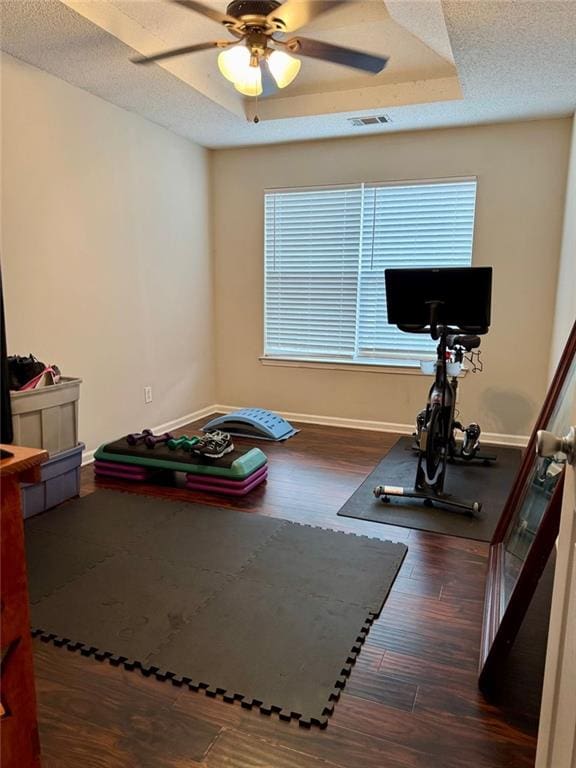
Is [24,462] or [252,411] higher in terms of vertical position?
[24,462]

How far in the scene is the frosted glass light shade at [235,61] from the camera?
253 centimetres

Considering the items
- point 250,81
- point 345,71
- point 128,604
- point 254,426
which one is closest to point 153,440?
point 254,426

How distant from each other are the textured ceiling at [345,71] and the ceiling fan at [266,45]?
34 centimetres

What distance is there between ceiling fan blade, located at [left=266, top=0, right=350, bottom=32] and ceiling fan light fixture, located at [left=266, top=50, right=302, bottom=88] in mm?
226

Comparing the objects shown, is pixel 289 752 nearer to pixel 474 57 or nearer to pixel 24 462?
pixel 24 462

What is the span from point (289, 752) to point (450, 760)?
43 cm

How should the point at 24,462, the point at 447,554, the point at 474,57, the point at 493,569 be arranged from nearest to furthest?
the point at 24,462, the point at 493,569, the point at 447,554, the point at 474,57

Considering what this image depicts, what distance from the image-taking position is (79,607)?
6.57ft

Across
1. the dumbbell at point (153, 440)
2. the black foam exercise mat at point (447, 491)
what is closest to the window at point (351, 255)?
the black foam exercise mat at point (447, 491)

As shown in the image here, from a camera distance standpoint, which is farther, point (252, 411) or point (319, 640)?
point (252, 411)

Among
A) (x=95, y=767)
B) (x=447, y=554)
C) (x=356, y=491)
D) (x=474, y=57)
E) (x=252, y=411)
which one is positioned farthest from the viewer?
(x=252, y=411)

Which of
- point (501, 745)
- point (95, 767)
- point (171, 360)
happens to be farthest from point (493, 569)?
point (171, 360)

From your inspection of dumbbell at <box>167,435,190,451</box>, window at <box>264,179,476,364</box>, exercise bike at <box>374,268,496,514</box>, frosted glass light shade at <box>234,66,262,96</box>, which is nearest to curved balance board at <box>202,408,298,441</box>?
window at <box>264,179,476,364</box>

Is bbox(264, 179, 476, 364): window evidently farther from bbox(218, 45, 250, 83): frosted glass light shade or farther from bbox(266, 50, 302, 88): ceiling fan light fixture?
bbox(218, 45, 250, 83): frosted glass light shade
